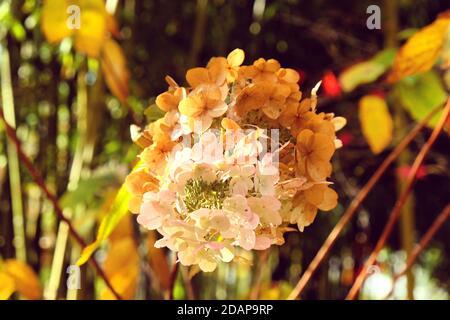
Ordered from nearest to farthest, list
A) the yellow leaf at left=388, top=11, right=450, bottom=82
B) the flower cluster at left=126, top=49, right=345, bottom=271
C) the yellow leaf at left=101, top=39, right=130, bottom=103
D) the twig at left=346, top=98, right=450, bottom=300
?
the flower cluster at left=126, top=49, right=345, bottom=271 → the twig at left=346, top=98, right=450, bottom=300 → the yellow leaf at left=388, top=11, right=450, bottom=82 → the yellow leaf at left=101, top=39, right=130, bottom=103

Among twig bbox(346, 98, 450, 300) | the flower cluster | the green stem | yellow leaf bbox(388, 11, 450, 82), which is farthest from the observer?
the green stem

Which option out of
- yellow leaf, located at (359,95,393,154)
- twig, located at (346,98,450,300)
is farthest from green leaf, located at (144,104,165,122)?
yellow leaf, located at (359,95,393,154)

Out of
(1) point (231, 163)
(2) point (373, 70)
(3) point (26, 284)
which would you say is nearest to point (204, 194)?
(1) point (231, 163)

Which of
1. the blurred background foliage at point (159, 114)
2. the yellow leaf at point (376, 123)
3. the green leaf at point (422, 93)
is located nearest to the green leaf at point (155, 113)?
the blurred background foliage at point (159, 114)

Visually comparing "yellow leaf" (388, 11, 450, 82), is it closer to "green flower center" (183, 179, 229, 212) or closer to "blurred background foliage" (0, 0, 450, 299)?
"blurred background foliage" (0, 0, 450, 299)

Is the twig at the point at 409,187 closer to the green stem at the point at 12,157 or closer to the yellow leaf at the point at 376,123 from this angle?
the yellow leaf at the point at 376,123

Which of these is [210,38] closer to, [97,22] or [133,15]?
[133,15]
